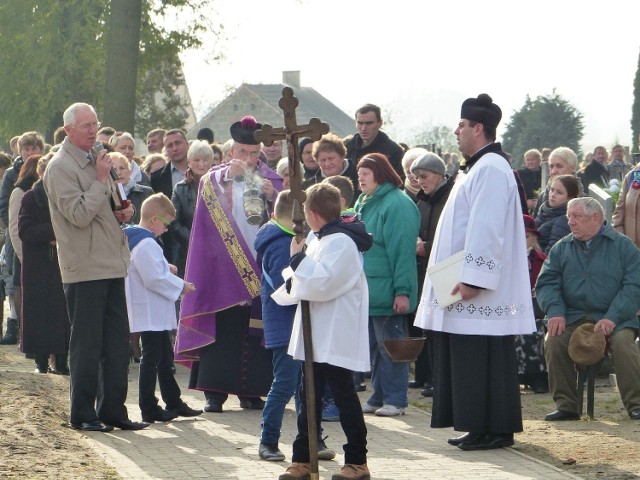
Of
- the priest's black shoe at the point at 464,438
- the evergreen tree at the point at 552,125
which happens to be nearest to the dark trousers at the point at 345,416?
the priest's black shoe at the point at 464,438

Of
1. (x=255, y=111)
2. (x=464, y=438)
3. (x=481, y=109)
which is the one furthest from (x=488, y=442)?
(x=255, y=111)

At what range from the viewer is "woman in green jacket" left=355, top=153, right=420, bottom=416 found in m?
11.4

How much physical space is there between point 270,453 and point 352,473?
0.92 meters

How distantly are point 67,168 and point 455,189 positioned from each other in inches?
101

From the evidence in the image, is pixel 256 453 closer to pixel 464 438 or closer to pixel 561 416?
pixel 464 438

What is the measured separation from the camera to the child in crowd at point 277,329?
29.9 feet

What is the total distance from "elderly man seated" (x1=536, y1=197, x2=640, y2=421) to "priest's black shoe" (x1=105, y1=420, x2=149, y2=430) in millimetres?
3055

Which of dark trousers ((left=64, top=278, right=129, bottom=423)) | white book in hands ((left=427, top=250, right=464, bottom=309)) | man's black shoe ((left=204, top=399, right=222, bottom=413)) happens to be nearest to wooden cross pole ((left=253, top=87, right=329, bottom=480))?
white book in hands ((left=427, top=250, right=464, bottom=309))

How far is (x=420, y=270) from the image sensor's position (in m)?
12.9

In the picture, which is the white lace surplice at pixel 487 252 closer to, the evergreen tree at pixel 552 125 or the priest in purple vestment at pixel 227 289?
the priest in purple vestment at pixel 227 289

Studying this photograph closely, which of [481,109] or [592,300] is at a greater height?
[481,109]

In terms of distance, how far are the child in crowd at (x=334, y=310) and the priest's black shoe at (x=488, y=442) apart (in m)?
1.54

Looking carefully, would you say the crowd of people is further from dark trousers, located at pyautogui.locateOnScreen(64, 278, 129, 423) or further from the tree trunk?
the tree trunk

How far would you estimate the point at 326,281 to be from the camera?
8.24 meters
